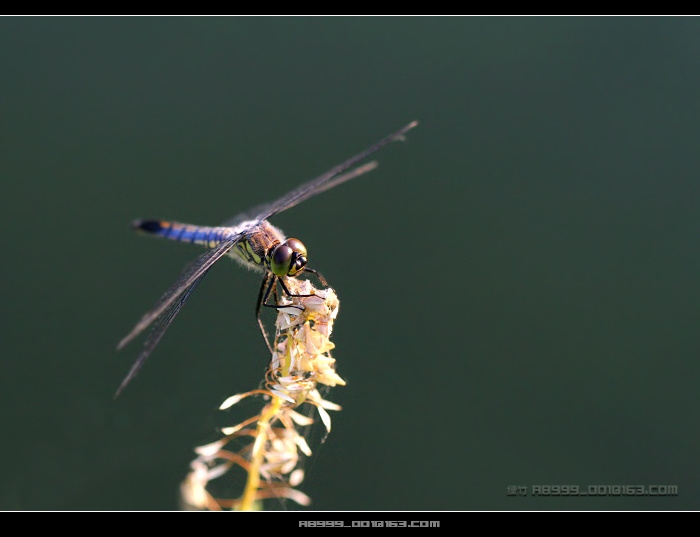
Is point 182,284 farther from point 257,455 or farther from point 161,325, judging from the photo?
point 257,455

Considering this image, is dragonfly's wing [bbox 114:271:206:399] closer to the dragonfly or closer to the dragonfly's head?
the dragonfly

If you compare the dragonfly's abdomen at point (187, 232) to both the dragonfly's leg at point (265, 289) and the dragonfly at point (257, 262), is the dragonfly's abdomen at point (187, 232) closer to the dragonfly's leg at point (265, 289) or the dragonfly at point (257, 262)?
the dragonfly at point (257, 262)

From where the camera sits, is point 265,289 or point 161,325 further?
point 265,289

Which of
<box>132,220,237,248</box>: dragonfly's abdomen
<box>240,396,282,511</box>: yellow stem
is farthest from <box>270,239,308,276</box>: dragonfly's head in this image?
<box>240,396,282,511</box>: yellow stem

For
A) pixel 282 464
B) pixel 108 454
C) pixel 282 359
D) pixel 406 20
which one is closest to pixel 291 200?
pixel 282 359

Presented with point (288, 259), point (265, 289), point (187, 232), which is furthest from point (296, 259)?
point (187, 232)
